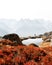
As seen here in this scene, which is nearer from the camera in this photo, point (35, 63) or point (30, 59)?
point (35, 63)

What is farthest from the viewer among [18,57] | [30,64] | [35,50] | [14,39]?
[14,39]

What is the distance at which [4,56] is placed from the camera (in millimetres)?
21969

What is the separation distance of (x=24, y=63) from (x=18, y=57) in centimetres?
127

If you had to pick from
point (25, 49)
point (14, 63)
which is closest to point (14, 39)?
point (25, 49)

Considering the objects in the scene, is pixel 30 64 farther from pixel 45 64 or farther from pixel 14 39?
pixel 14 39

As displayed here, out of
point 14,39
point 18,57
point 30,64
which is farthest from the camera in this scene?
point 14,39

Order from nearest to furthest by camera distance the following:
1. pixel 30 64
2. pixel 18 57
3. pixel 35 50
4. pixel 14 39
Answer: pixel 30 64 < pixel 18 57 < pixel 35 50 < pixel 14 39

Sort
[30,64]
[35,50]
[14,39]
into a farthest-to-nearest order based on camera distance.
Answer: [14,39] → [35,50] → [30,64]

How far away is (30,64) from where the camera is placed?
65.1ft

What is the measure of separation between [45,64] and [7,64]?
318 centimetres

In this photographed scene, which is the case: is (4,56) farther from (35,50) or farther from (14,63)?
(35,50)

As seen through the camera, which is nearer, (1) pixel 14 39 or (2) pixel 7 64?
(2) pixel 7 64

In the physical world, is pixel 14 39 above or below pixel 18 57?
below

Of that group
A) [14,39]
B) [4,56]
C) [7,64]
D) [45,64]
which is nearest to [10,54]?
[4,56]
